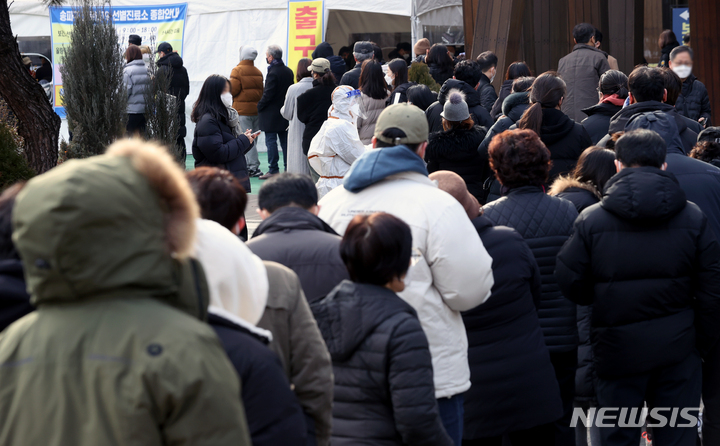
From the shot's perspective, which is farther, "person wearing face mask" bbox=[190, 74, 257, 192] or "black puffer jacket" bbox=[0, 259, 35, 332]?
"person wearing face mask" bbox=[190, 74, 257, 192]

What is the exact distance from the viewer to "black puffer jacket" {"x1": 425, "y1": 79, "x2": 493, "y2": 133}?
7.22 m

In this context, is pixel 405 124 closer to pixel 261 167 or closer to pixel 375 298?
pixel 375 298

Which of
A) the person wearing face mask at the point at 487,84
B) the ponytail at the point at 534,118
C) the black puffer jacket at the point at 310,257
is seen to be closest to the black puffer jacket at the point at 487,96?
the person wearing face mask at the point at 487,84

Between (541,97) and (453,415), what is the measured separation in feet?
10.1

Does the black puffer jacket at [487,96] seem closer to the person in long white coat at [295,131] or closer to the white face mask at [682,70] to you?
the white face mask at [682,70]

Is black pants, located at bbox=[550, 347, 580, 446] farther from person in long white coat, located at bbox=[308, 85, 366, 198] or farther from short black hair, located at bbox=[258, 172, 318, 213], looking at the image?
person in long white coat, located at bbox=[308, 85, 366, 198]

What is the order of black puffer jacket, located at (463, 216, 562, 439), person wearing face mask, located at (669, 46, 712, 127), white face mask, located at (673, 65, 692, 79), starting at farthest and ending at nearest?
person wearing face mask, located at (669, 46, 712, 127) → white face mask, located at (673, 65, 692, 79) → black puffer jacket, located at (463, 216, 562, 439)

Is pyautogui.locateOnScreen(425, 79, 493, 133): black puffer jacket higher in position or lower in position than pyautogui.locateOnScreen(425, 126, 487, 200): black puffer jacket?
higher

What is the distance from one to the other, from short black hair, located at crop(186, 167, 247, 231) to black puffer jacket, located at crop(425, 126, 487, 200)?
12.4 ft

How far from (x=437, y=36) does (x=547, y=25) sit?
7.71 feet

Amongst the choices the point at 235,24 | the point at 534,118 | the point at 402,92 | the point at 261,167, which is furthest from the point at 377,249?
the point at 235,24

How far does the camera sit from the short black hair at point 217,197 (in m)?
2.50

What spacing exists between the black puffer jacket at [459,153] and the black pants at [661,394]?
9.32 ft

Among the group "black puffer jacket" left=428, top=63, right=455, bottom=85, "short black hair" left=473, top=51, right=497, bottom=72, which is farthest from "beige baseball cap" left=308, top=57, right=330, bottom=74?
"short black hair" left=473, top=51, right=497, bottom=72
